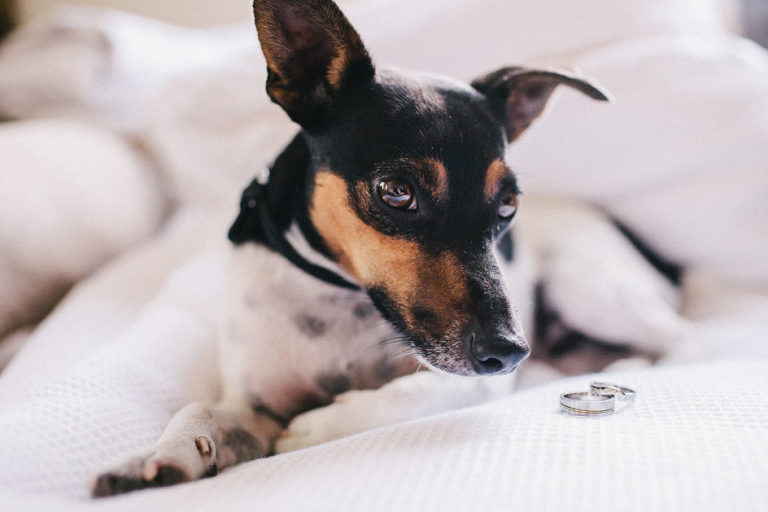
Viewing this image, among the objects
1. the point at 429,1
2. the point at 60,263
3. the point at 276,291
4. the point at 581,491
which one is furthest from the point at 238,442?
the point at 429,1

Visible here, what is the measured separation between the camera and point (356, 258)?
1.16 metres

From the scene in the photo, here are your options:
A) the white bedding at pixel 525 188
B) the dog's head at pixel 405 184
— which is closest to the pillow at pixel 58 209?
the white bedding at pixel 525 188

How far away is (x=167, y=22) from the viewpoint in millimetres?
3148

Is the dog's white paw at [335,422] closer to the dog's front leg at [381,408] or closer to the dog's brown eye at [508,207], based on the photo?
the dog's front leg at [381,408]

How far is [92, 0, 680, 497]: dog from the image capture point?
3.29 feet

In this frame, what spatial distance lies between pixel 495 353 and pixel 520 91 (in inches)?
29.8

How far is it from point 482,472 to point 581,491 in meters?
0.12

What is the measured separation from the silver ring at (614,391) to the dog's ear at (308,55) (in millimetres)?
705

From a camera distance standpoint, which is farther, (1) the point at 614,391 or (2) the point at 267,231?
(2) the point at 267,231

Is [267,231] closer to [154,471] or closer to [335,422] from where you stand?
[335,422]

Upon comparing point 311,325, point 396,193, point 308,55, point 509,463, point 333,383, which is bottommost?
point 333,383

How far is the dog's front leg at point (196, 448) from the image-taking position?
0.87m

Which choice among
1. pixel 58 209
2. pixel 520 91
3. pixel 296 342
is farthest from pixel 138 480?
pixel 58 209

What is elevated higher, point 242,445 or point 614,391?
point 614,391
